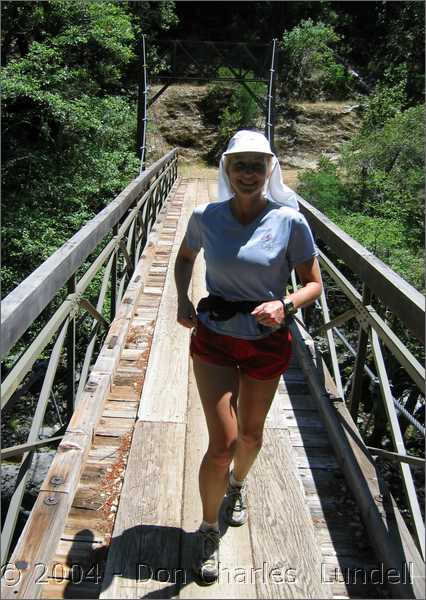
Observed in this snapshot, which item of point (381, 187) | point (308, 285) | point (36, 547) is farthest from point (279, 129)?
point (36, 547)

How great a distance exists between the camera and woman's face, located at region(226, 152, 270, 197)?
2002mm

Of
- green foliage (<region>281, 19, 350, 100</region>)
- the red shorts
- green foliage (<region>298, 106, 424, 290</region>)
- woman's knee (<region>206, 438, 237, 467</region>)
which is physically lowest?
green foliage (<region>298, 106, 424, 290</region>)

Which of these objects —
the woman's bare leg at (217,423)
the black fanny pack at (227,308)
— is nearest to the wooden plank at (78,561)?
the woman's bare leg at (217,423)

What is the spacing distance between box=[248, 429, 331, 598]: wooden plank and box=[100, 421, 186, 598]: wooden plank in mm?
312

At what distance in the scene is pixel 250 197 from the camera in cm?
202

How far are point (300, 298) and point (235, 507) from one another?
2.93 ft

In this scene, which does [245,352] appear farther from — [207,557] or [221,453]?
[207,557]

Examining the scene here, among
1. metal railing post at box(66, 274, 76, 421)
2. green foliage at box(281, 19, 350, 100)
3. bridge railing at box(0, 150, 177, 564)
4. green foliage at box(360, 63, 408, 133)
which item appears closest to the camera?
bridge railing at box(0, 150, 177, 564)

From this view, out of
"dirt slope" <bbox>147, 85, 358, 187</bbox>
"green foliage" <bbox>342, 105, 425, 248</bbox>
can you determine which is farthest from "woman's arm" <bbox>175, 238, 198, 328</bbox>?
"dirt slope" <bbox>147, 85, 358, 187</bbox>

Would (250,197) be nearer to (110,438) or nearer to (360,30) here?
(110,438)

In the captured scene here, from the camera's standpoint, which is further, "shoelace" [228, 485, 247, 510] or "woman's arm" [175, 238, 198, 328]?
"shoelace" [228, 485, 247, 510]

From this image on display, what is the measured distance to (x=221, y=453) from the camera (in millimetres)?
1989

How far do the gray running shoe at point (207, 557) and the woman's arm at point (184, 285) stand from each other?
0.74 m

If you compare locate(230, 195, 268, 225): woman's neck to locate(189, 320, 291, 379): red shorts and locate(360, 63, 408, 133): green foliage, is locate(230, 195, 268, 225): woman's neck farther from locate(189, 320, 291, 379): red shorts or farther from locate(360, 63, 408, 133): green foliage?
locate(360, 63, 408, 133): green foliage
